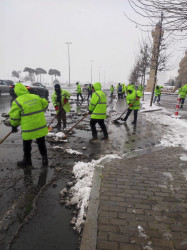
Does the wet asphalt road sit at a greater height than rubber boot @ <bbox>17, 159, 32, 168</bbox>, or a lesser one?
lesser

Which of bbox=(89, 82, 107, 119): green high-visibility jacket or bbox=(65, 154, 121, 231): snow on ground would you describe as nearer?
bbox=(65, 154, 121, 231): snow on ground

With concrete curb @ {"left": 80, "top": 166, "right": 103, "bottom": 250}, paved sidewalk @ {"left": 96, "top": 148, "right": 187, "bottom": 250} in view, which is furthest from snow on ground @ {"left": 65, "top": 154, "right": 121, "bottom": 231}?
paved sidewalk @ {"left": 96, "top": 148, "right": 187, "bottom": 250}

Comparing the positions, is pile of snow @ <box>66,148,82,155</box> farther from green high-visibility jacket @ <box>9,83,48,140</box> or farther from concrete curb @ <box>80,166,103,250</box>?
concrete curb @ <box>80,166,103,250</box>

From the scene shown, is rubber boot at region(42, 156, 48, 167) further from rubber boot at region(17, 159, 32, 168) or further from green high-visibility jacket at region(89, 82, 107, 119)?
green high-visibility jacket at region(89, 82, 107, 119)

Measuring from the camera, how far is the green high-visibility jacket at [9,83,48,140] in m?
3.25

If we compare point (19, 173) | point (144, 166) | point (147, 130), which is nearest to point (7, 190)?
point (19, 173)

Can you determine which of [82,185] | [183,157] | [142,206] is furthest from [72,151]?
[183,157]

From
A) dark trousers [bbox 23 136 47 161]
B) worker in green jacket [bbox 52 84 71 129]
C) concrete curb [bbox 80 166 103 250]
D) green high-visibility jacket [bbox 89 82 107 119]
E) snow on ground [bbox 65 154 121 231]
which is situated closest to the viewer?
concrete curb [bbox 80 166 103 250]

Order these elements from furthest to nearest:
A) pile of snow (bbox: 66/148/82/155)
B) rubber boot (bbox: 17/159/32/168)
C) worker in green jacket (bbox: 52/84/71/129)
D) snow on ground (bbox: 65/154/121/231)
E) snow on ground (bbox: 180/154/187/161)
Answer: worker in green jacket (bbox: 52/84/71/129) → pile of snow (bbox: 66/148/82/155) → snow on ground (bbox: 180/154/187/161) → rubber boot (bbox: 17/159/32/168) → snow on ground (bbox: 65/154/121/231)

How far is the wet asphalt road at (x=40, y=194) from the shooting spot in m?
2.09

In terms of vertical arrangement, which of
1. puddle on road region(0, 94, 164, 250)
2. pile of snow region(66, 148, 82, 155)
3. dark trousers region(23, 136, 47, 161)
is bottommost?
puddle on road region(0, 94, 164, 250)

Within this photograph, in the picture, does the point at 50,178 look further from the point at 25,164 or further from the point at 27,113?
the point at 27,113

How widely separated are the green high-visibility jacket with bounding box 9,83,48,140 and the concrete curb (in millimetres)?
1564

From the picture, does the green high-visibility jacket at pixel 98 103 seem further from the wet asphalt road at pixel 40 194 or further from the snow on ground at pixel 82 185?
the snow on ground at pixel 82 185
